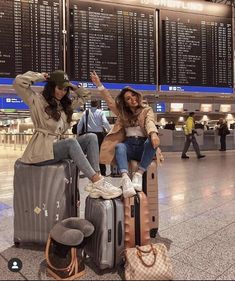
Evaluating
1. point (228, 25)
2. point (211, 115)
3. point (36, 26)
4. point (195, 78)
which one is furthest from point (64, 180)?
point (211, 115)

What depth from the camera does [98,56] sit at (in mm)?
5641

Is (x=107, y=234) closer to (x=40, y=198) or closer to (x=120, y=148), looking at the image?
(x=40, y=198)

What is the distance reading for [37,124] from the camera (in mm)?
2592

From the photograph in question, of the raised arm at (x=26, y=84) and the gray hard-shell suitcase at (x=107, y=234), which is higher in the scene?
the raised arm at (x=26, y=84)

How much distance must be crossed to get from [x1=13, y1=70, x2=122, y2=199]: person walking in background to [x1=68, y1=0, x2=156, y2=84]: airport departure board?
2.86m

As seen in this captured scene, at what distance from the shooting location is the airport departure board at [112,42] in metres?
5.42

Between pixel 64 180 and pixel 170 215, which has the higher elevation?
pixel 64 180

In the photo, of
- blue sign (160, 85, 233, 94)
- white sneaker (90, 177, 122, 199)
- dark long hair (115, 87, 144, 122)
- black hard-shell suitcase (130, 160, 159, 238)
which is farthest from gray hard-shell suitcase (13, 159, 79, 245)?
blue sign (160, 85, 233, 94)

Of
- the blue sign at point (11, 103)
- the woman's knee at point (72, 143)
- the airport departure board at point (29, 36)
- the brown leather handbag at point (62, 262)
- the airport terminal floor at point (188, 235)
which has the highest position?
the airport departure board at point (29, 36)

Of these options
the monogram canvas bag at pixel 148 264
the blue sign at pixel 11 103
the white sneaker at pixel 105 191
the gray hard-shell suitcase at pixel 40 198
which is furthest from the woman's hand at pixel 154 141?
the blue sign at pixel 11 103

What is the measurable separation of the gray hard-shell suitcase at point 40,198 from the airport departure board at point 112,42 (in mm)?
3213

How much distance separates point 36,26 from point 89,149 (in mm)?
3382

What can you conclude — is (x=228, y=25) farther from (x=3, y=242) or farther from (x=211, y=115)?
→ (x=211, y=115)

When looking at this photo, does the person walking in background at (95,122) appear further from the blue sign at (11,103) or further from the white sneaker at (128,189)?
the white sneaker at (128,189)
